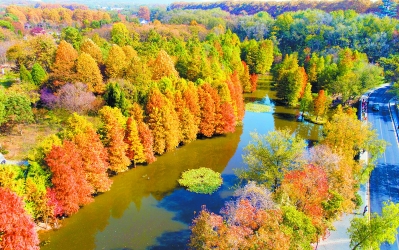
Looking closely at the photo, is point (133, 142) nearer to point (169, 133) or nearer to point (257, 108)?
point (169, 133)

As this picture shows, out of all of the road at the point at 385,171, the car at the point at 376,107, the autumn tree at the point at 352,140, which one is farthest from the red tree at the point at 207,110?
the car at the point at 376,107

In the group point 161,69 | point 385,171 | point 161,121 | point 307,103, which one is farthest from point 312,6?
point 161,121

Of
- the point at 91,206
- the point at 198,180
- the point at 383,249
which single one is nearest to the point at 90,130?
the point at 91,206

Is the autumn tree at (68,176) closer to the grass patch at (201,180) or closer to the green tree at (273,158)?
the grass patch at (201,180)

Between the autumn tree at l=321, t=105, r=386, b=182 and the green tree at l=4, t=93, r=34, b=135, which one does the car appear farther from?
the green tree at l=4, t=93, r=34, b=135

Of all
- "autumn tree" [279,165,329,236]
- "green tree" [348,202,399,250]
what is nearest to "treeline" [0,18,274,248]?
"autumn tree" [279,165,329,236]

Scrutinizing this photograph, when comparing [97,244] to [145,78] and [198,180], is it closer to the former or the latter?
[198,180]

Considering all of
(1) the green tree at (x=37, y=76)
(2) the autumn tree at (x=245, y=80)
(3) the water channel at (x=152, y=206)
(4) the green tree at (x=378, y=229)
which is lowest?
(3) the water channel at (x=152, y=206)

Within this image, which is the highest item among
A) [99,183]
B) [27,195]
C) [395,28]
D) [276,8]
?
[276,8]
